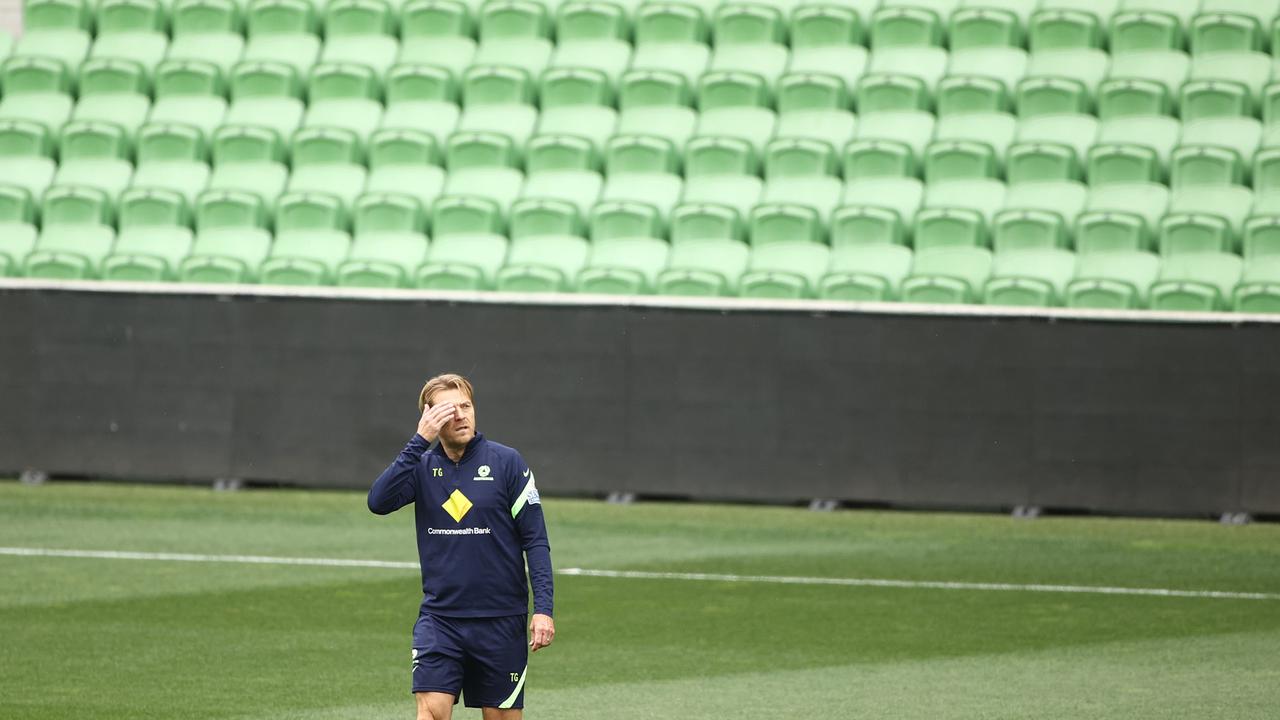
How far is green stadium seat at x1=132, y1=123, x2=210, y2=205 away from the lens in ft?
64.0

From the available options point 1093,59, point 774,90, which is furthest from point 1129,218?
point 774,90

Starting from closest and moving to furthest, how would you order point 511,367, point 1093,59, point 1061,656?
point 1061,656 < point 511,367 < point 1093,59

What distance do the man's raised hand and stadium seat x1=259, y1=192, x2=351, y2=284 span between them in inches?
486

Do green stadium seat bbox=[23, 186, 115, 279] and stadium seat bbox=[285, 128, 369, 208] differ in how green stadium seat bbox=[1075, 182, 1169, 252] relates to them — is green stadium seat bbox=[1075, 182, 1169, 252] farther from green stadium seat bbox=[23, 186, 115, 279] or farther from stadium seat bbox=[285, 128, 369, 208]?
green stadium seat bbox=[23, 186, 115, 279]

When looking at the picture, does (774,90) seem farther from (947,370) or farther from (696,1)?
(947,370)

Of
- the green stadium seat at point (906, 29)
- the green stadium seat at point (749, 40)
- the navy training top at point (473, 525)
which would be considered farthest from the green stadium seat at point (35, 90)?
the navy training top at point (473, 525)

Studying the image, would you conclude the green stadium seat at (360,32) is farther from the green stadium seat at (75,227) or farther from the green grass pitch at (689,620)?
the green grass pitch at (689,620)

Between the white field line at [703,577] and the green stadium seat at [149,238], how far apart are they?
5.44 meters

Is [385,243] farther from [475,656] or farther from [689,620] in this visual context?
[475,656]

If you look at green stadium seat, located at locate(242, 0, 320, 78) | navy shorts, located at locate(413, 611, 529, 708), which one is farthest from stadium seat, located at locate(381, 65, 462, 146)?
navy shorts, located at locate(413, 611, 529, 708)

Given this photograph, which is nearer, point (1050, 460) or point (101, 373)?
point (1050, 460)

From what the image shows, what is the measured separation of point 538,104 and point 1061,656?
1135 cm

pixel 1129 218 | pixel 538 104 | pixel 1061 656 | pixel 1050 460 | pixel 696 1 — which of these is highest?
pixel 696 1

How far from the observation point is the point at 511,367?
16.6 m
